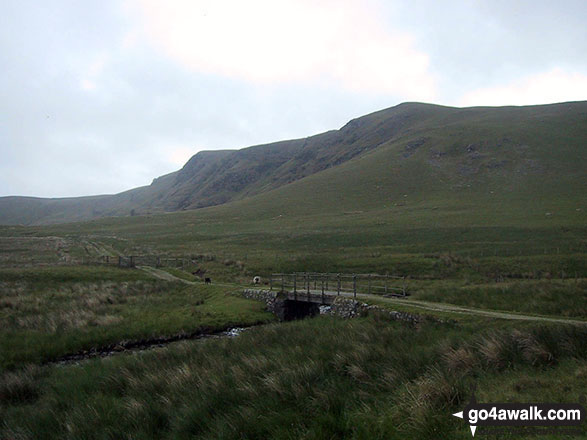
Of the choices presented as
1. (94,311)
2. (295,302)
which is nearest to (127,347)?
(94,311)

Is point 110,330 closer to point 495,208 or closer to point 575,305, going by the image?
point 575,305

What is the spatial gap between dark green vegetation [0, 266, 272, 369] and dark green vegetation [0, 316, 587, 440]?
4.65 metres

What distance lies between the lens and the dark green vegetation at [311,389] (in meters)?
7.38

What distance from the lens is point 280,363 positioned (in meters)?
11.6

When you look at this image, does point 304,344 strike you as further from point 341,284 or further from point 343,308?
point 341,284

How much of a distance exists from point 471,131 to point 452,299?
118378mm

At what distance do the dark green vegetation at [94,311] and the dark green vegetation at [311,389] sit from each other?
4.65 meters

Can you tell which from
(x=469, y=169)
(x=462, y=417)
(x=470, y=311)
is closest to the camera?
(x=462, y=417)

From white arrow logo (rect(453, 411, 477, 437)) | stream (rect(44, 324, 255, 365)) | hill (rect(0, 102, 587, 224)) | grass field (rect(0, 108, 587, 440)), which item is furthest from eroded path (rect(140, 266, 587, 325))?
hill (rect(0, 102, 587, 224))

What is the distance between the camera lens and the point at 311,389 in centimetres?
923

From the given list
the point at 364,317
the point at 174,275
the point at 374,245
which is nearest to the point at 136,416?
the point at 364,317

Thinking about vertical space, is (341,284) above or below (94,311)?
below

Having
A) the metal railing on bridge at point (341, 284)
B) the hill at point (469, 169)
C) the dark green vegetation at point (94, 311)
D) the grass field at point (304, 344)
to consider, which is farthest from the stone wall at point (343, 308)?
the hill at point (469, 169)

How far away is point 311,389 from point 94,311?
19555 mm
